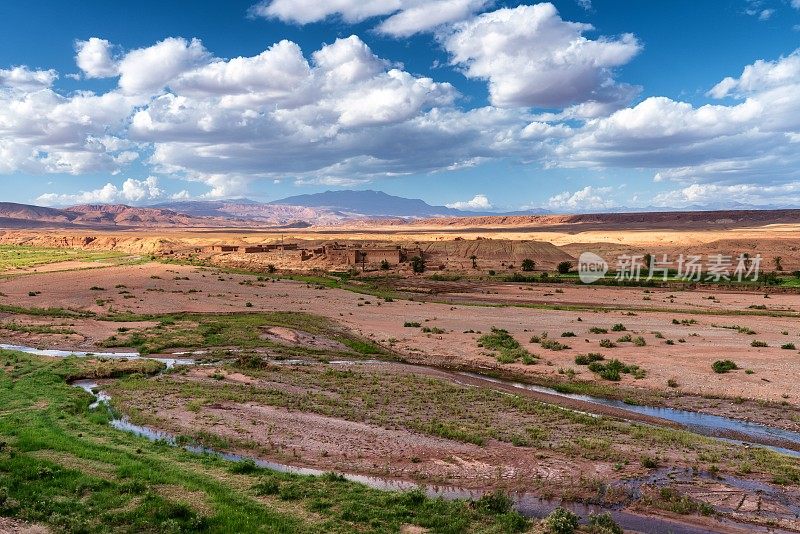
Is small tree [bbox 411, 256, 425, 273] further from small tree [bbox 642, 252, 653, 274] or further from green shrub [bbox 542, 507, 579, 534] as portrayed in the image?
green shrub [bbox 542, 507, 579, 534]

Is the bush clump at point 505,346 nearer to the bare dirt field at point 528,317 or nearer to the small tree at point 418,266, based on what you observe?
the bare dirt field at point 528,317

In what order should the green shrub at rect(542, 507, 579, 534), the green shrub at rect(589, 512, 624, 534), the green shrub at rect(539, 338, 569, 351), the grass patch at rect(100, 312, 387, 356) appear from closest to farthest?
the green shrub at rect(542, 507, 579, 534)
the green shrub at rect(589, 512, 624, 534)
the grass patch at rect(100, 312, 387, 356)
the green shrub at rect(539, 338, 569, 351)

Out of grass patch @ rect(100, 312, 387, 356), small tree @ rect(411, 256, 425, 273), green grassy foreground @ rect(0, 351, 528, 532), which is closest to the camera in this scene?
green grassy foreground @ rect(0, 351, 528, 532)

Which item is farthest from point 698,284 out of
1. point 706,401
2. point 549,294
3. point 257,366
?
point 257,366

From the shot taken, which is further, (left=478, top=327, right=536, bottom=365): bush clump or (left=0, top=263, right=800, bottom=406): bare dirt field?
(left=478, top=327, right=536, bottom=365): bush clump

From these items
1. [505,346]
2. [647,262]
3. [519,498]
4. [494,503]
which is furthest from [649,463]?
[647,262]

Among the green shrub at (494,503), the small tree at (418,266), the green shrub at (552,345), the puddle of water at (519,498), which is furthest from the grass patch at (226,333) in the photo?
the small tree at (418,266)

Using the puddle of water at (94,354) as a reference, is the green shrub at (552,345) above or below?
above

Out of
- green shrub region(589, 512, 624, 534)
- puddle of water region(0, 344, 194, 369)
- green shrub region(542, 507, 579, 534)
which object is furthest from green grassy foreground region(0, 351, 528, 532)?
puddle of water region(0, 344, 194, 369)

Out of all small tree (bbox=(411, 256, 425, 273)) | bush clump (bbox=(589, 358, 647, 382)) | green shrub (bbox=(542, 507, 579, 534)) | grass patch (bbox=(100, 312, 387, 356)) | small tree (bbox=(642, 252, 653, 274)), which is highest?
small tree (bbox=(642, 252, 653, 274))
